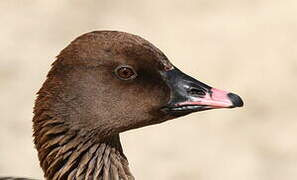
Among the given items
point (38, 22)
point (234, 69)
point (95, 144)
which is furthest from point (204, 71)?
point (95, 144)

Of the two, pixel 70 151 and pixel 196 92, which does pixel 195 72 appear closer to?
pixel 196 92

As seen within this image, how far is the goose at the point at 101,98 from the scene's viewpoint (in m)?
6.62

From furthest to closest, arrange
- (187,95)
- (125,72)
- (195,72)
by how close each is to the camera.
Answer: (195,72) < (187,95) < (125,72)

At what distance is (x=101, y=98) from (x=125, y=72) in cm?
25

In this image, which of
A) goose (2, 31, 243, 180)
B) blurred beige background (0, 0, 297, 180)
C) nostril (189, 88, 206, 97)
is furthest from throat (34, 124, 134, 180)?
blurred beige background (0, 0, 297, 180)

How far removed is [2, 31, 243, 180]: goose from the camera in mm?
6617

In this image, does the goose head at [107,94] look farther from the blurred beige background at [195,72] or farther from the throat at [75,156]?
the blurred beige background at [195,72]

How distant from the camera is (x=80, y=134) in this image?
6.72 metres

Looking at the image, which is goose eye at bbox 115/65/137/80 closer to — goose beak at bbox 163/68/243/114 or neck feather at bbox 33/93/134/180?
goose beak at bbox 163/68/243/114

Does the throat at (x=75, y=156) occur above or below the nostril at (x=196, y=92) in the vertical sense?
below

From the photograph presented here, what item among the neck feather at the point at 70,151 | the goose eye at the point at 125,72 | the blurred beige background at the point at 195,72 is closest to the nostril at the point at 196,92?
the goose eye at the point at 125,72

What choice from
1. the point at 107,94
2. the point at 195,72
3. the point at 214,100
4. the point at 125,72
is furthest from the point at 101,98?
the point at 195,72

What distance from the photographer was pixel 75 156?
6.79 meters

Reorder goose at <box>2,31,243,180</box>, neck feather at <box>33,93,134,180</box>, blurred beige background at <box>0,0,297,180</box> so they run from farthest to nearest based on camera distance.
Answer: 1. blurred beige background at <box>0,0,297,180</box>
2. neck feather at <box>33,93,134,180</box>
3. goose at <box>2,31,243,180</box>
